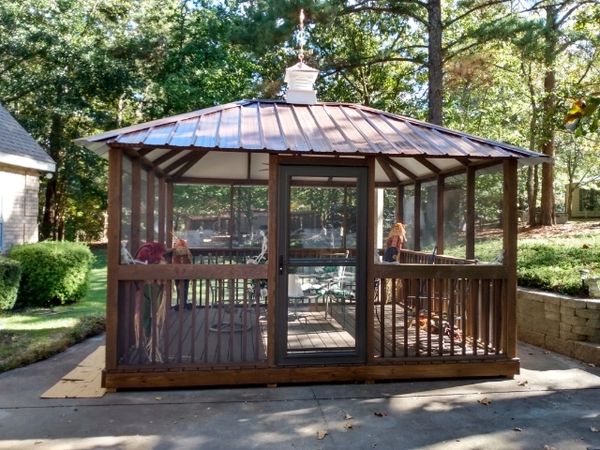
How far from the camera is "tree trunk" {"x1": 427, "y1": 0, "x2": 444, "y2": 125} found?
1181cm

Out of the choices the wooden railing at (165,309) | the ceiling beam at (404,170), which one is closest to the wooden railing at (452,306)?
the wooden railing at (165,309)

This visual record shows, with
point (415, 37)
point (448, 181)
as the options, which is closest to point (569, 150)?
point (415, 37)

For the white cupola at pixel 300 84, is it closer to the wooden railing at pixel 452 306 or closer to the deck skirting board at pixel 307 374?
the wooden railing at pixel 452 306

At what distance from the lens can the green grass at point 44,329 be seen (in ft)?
18.9

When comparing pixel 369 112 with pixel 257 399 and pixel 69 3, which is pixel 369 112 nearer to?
pixel 257 399

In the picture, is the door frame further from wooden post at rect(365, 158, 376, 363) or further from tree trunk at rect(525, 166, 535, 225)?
tree trunk at rect(525, 166, 535, 225)

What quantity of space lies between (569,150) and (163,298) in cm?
2615

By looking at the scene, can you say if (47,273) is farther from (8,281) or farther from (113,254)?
(113,254)

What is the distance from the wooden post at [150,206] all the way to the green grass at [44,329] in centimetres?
190

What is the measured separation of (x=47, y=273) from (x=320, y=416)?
645 cm

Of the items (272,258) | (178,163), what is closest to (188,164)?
A: (178,163)

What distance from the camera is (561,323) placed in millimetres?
6352

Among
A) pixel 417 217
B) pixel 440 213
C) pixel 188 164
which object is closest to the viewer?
pixel 188 164

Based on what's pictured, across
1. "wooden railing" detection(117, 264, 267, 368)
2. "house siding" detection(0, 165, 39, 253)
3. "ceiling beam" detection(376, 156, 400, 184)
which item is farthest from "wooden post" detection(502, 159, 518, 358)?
"house siding" detection(0, 165, 39, 253)
